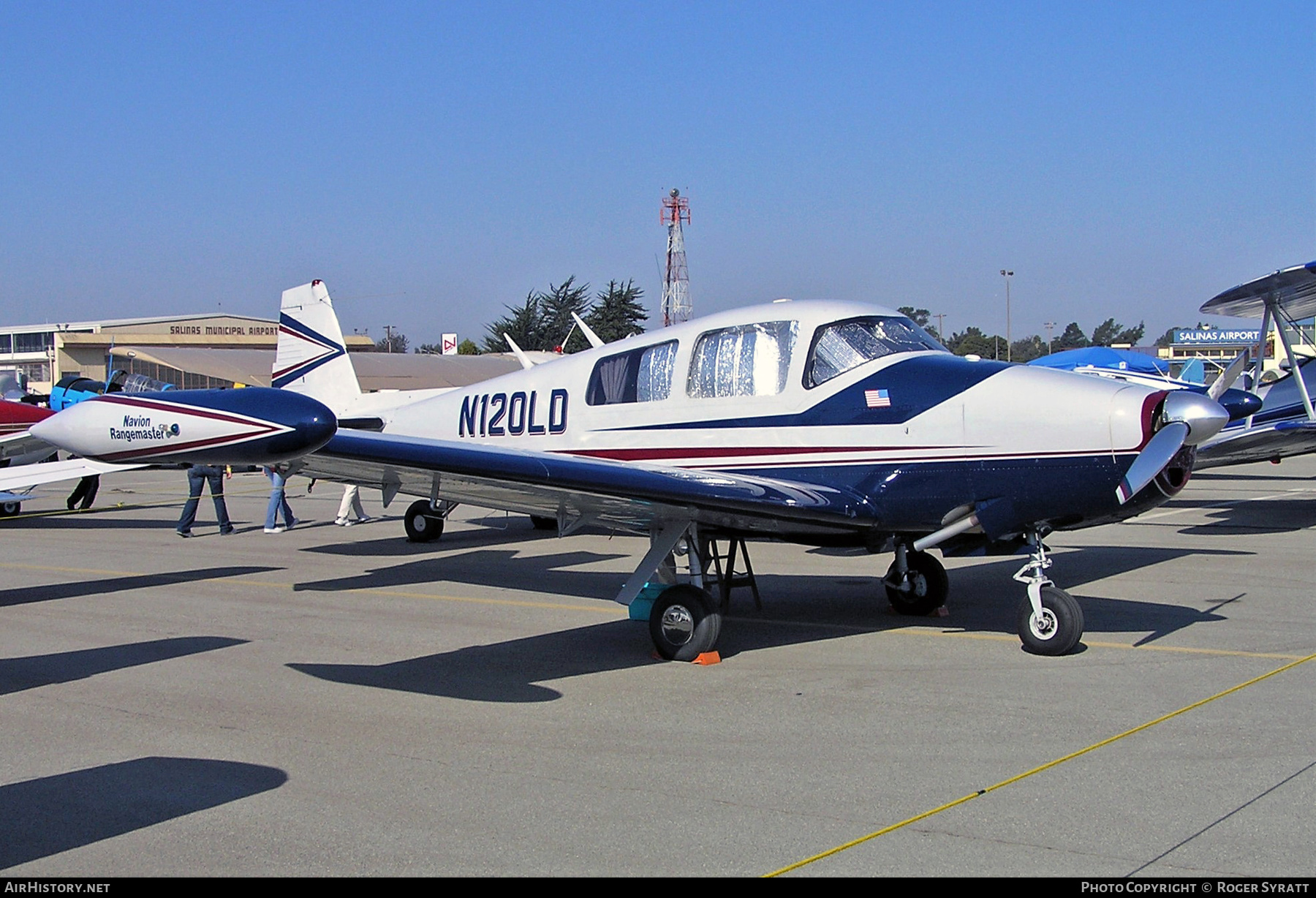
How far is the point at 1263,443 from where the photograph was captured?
54.1 ft

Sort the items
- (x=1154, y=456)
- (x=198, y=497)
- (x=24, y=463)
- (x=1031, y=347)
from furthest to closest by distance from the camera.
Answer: (x=1031, y=347)
(x=24, y=463)
(x=198, y=497)
(x=1154, y=456)

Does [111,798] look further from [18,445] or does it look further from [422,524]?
[18,445]

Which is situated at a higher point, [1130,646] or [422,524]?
[422,524]

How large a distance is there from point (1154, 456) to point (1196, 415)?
0.36m

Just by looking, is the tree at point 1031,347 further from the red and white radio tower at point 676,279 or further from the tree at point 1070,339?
the red and white radio tower at point 676,279

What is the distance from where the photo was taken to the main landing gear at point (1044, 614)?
7.52 meters

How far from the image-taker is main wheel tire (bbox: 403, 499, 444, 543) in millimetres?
15078

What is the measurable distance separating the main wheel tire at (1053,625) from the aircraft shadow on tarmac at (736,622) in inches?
36.2

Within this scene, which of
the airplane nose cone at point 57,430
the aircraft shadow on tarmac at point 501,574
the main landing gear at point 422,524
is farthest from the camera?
the main landing gear at point 422,524

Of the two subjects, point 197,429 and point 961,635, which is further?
point 961,635

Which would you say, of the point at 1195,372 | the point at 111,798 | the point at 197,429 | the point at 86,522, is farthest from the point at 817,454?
the point at 1195,372

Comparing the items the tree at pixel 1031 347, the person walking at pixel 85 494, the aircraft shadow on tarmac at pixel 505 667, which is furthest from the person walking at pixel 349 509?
the tree at pixel 1031 347
